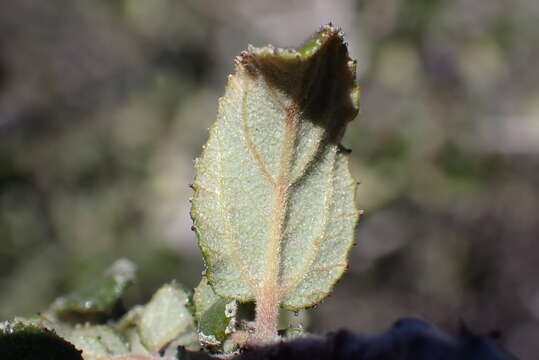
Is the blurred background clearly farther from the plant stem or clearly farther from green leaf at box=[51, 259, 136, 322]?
the plant stem

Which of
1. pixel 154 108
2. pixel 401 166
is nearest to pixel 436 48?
pixel 401 166

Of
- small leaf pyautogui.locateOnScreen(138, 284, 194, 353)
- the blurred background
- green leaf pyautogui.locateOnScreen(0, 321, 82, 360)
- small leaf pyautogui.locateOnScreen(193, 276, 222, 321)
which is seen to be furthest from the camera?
the blurred background

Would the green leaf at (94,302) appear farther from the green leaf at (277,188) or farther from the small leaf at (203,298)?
the green leaf at (277,188)

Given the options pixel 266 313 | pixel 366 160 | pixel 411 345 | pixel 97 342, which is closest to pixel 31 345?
pixel 97 342

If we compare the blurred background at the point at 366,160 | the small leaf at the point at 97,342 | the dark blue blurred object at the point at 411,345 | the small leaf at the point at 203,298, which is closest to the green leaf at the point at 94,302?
the small leaf at the point at 97,342

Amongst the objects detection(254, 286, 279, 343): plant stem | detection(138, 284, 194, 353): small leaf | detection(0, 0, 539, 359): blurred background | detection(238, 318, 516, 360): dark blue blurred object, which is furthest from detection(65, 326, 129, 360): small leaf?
detection(0, 0, 539, 359): blurred background

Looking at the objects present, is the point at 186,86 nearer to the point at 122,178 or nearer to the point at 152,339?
the point at 122,178
